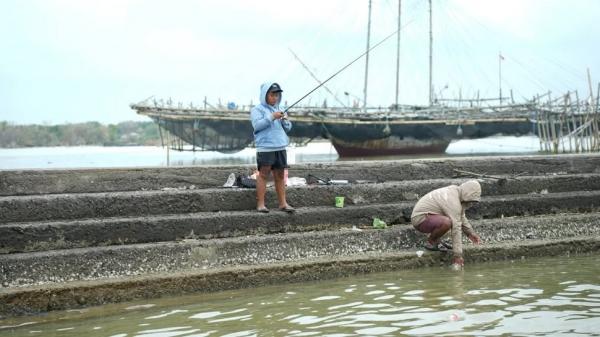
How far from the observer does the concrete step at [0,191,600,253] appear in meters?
5.52

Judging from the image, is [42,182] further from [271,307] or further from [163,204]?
[271,307]

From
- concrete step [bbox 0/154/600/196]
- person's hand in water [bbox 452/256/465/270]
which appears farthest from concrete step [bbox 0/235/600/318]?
concrete step [bbox 0/154/600/196]

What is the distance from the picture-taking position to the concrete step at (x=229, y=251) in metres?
5.20

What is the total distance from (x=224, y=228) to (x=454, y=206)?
2250mm

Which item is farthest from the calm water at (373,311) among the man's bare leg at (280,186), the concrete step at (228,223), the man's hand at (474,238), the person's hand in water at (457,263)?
the man's bare leg at (280,186)

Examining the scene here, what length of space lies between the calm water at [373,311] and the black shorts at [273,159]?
1.42 m

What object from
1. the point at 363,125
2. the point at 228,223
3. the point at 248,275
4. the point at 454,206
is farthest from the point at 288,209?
the point at 363,125

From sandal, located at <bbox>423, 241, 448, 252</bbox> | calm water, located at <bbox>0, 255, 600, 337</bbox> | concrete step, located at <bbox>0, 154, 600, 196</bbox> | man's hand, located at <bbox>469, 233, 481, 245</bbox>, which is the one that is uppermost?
concrete step, located at <bbox>0, 154, 600, 196</bbox>

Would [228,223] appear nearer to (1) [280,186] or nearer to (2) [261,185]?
(2) [261,185]

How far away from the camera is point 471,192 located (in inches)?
244

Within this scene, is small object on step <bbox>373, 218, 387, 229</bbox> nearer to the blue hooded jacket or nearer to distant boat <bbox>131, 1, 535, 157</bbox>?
the blue hooded jacket

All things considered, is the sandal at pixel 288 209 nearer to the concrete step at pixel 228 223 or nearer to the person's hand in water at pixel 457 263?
the concrete step at pixel 228 223

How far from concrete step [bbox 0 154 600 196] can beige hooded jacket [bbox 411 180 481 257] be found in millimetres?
1542

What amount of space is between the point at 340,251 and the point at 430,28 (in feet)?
125
